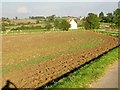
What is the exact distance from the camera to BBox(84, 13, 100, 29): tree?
110119 millimetres

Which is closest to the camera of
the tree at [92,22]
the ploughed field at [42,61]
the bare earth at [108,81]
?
Result: the bare earth at [108,81]

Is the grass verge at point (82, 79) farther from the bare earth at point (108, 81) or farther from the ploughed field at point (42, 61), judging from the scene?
the ploughed field at point (42, 61)

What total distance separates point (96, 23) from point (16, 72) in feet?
302

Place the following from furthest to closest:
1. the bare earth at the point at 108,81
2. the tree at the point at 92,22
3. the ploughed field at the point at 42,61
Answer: the tree at the point at 92,22
the ploughed field at the point at 42,61
the bare earth at the point at 108,81

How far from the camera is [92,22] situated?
11075cm

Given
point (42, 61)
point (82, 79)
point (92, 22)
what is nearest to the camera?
point (82, 79)

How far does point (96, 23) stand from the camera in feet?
366

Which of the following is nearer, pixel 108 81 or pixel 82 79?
pixel 108 81

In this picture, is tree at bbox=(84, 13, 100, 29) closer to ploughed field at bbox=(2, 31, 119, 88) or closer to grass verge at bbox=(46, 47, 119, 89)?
ploughed field at bbox=(2, 31, 119, 88)

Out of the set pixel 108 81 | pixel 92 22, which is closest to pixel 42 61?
pixel 108 81

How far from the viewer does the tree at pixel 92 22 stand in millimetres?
110119

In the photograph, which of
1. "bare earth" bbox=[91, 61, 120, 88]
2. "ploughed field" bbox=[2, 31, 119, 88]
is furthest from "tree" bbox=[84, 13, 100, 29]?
"bare earth" bbox=[91, 61, 120, 88]

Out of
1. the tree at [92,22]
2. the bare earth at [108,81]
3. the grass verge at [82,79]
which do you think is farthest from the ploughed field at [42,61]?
the tree at [92,22]

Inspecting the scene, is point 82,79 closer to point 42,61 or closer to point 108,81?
point 108,81
